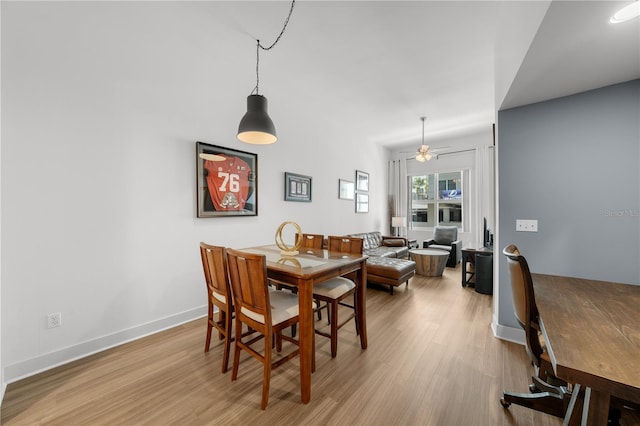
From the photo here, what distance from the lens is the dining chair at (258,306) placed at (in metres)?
1.50

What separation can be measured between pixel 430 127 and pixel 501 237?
3.71 metres

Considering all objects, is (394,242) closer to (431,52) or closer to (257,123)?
(431,52)

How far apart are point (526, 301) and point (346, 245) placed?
162 cm

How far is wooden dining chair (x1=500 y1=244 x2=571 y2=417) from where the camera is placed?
3.90ft

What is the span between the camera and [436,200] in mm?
6707

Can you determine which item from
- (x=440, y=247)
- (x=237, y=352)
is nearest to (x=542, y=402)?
(x=237, y=352)

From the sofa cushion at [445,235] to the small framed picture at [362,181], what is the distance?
212 cm

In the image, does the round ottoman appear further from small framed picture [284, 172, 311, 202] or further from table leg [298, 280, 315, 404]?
table leg [298, 280, 315, 404]

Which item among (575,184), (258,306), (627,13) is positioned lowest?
(258,306)

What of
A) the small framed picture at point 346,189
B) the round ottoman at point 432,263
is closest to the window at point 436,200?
the round ottoman at point 432,263

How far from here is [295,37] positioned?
2.46m

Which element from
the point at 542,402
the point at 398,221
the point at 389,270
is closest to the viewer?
the point at 542,402

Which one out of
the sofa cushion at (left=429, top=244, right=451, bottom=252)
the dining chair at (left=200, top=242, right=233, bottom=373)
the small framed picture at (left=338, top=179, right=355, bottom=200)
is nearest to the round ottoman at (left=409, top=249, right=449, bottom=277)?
the sofa cushion at (left=429, top=244, right=451, bottom=252)

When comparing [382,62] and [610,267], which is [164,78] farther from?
[610,267]
